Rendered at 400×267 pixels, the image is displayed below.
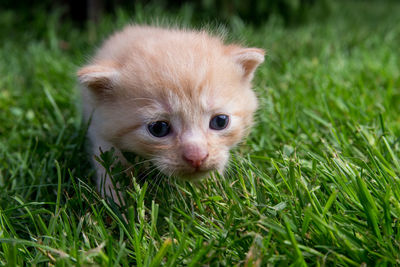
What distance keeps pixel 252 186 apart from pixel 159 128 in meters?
0.57

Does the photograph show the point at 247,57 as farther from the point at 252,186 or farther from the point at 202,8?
the point at 202,8

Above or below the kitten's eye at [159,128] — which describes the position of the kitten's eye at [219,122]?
above

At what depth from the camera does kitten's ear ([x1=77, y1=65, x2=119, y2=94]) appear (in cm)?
212

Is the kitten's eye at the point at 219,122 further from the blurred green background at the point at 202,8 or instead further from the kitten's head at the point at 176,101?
the blurred green background at the point at 202,8

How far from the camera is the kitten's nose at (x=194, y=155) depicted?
1934mm

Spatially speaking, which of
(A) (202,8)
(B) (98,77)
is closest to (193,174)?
(B) (98,77)

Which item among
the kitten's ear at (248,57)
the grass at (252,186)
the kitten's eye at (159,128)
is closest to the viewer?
the grass at (252,186)

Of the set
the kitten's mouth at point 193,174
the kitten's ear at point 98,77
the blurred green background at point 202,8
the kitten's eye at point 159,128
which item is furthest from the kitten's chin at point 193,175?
the blurred green background at point 202,8

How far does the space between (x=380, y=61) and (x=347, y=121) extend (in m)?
1.78

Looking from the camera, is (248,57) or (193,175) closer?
(193,175)

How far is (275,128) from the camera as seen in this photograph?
9.07 feet

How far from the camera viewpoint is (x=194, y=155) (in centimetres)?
193

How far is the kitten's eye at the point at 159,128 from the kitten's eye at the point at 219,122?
0.24 metres

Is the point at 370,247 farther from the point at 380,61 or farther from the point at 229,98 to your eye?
the point at 380,61
